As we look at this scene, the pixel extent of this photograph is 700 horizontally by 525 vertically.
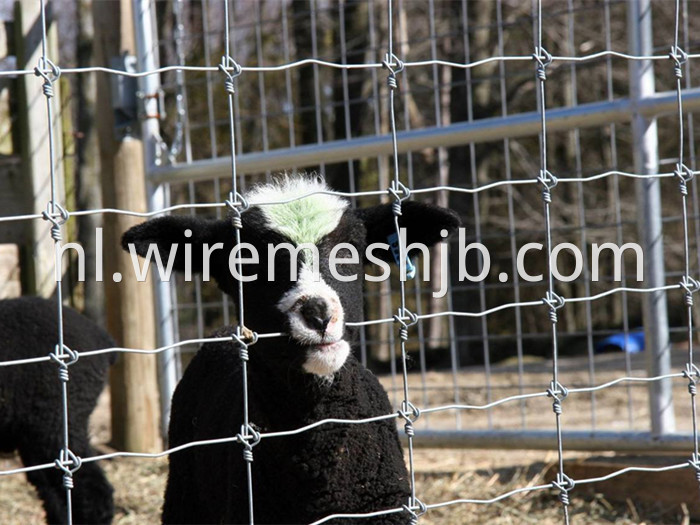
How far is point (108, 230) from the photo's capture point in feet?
19.2

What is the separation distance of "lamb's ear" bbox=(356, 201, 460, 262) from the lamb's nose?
23.3 inches

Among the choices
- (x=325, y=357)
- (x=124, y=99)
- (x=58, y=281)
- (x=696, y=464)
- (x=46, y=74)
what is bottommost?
(x=696, y=464)

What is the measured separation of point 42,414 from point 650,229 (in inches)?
128

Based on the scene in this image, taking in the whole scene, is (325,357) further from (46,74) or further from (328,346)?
(46,74)

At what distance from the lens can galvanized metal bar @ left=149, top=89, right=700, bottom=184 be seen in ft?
14.6

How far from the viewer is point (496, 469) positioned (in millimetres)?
5375

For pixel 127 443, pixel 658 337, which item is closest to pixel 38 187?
pixel 127 443

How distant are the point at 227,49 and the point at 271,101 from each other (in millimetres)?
11369

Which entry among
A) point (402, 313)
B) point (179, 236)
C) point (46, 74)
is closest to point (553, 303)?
point (402, 313)

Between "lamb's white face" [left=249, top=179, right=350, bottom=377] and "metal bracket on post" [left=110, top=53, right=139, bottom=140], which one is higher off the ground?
"metal bracket on post" [left=110, top=53, right=139, bottom=140]

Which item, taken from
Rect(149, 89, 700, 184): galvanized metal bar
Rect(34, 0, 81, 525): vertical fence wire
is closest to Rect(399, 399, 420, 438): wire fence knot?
Rect(34, 0, 81, 525): vertical fence wire

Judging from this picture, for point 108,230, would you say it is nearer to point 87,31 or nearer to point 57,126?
point 57,126

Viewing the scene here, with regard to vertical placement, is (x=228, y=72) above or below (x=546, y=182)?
above

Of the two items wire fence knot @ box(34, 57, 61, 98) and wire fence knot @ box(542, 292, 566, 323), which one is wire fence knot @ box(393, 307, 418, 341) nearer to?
wire fence knot @ box(542, 292, 566, 323)
